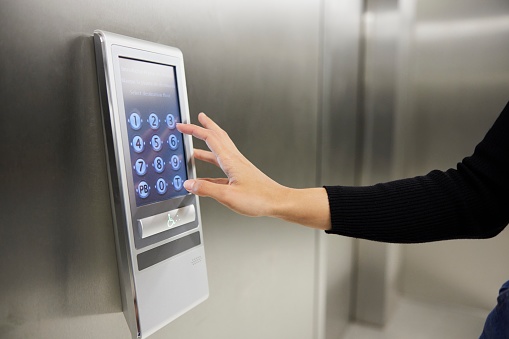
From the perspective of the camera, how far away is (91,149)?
389 millimetres

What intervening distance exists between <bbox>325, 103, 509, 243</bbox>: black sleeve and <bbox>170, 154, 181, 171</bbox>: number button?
0.21 meters

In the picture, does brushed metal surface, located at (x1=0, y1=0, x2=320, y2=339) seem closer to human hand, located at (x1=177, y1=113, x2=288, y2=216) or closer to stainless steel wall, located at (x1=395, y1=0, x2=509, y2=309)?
human hand, located at (x1=177, y1=113, x2=288, y2=216)

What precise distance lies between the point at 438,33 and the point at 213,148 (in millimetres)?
937

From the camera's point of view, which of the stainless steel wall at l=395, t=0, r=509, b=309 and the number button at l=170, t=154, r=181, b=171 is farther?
the stainless steel wall at l=395, t=0, r=509, b=309

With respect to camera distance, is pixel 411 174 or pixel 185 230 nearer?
pixel 185 230

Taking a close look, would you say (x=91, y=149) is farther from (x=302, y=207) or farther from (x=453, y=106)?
(x=453, y=106)

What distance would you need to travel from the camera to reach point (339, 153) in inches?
40.7

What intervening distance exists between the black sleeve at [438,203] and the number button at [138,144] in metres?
0.26

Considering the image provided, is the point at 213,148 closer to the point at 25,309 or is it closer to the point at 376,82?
the point at 25,309

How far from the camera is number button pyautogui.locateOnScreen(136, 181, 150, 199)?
0.39 meters

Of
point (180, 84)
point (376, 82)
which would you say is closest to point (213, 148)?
point (180, 84)

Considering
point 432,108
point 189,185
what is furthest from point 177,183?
point 432,108

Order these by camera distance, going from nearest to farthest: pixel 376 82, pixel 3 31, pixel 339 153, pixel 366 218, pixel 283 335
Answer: pixel 3 31 < pixel 366 218 < pixel 283 335 < pixel 339 153 < pixel 376 82

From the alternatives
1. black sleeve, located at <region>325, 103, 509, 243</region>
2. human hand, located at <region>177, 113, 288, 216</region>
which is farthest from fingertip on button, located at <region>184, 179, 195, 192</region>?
black sleeve, located at <region>325, 103, 509, 243</region>
